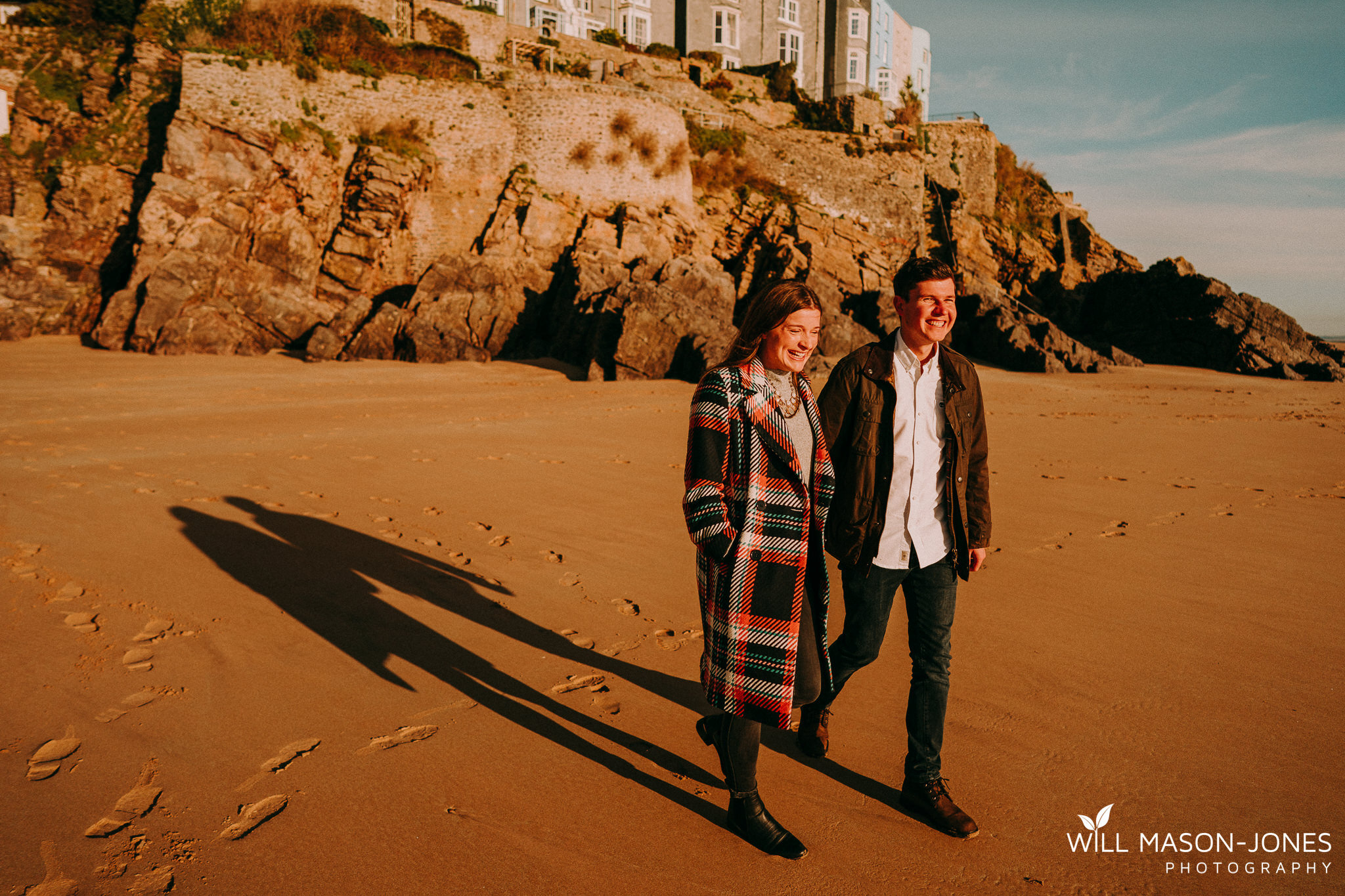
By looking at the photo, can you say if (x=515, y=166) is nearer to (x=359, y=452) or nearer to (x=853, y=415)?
(x=359, y=452)

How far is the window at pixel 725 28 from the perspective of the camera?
4072cm

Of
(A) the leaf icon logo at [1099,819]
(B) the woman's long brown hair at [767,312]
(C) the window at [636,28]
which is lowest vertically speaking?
(A) the leaf icon logo at [1099,819]

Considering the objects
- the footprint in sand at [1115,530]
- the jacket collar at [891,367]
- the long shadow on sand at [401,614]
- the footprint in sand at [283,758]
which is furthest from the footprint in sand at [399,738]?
the footprint in sand at [1115,530]

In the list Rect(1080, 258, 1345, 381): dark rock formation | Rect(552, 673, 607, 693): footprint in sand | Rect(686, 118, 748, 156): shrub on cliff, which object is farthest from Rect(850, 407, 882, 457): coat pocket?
Rect(686, 118, 748, 156): shrub on cliff

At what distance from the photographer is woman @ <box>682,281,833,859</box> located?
7.24ft

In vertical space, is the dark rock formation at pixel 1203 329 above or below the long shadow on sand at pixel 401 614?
above

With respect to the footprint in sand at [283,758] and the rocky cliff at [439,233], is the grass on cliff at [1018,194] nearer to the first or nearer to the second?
the rocky cliff at [439,233]

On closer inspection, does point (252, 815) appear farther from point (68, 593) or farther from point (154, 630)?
point (68, 593)

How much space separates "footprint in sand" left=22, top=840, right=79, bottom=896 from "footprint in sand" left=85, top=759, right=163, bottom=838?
0.12m

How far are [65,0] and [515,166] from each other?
13578mm

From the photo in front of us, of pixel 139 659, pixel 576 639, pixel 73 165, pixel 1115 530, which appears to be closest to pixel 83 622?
pixel 139 659

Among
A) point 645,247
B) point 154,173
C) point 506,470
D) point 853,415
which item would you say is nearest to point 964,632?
point 853,415

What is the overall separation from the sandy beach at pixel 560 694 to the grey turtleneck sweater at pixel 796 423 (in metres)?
1.24

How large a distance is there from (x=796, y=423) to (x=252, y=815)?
2157mm
